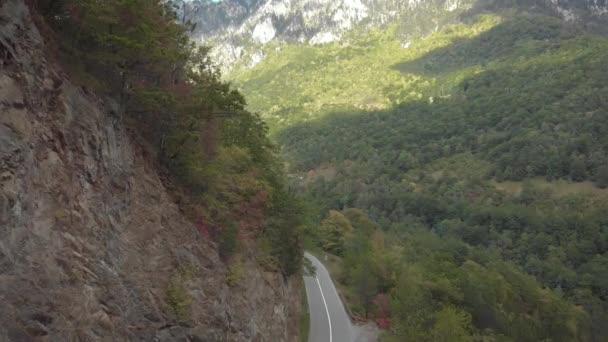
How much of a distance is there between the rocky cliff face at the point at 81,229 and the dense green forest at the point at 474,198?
2250cm

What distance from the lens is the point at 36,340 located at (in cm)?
859

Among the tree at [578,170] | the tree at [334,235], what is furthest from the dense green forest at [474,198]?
the tree at [578,170]

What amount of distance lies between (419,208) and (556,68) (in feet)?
342

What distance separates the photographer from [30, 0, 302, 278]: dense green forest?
12594 millimetres

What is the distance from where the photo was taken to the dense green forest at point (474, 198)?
44.3m

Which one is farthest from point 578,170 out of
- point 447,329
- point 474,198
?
point 447,329

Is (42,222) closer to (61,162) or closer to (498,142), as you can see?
(61,162)

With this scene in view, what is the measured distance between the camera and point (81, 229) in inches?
431

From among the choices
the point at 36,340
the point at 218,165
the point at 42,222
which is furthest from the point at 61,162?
the point at 218,165

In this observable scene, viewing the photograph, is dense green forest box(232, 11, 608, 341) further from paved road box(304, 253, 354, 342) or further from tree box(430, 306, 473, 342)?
paved road box(304, 253, 354, 342)

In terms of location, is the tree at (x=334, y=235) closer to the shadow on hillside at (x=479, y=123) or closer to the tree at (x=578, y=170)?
the shadow on hillside at (x=479, y=123)

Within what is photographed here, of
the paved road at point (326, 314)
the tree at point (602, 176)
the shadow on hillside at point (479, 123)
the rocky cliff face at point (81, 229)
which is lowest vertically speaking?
the paved road at point (326, 314)

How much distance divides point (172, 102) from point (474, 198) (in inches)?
4252

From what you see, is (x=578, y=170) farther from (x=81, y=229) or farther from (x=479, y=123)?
(x=81, y=229)
